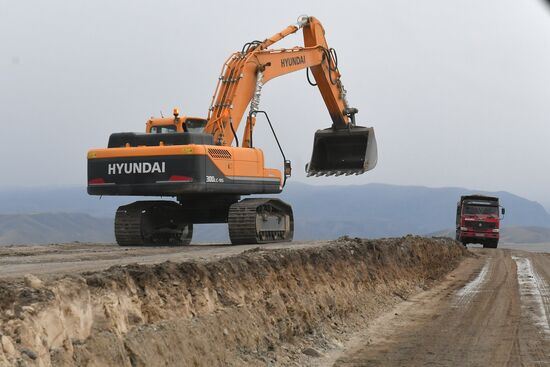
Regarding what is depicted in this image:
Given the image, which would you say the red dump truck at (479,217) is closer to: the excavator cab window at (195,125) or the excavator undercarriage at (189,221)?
the excavator undercarriage at (189,221)

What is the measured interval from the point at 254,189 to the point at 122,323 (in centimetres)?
1177

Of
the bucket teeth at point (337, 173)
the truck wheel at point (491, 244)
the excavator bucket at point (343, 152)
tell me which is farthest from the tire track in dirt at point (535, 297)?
the truck wheel at point (491, 244)

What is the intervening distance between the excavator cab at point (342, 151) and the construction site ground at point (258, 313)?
486cm

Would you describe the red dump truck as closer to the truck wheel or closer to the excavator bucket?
the truck wheel

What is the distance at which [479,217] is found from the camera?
45.0 meters

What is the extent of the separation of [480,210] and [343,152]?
2371 cm

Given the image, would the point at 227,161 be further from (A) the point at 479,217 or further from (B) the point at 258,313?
(A) the point at 479,217

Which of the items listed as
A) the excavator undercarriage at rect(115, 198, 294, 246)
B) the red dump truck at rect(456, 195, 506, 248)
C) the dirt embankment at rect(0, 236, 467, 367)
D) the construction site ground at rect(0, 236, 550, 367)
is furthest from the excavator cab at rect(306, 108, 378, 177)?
the red dump truck at rect(456, 195, 506, 248)

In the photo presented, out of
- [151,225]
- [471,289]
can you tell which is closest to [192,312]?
[151,225]

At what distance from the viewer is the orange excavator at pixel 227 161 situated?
55.3 feet

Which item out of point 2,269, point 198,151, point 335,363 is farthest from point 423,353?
point 198,151

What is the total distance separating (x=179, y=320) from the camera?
316 inches

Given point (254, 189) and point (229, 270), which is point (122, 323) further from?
point (254, 189)

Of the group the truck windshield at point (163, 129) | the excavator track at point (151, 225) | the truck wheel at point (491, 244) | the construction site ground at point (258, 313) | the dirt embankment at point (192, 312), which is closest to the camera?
the dirt embankment at point (192, 312)
